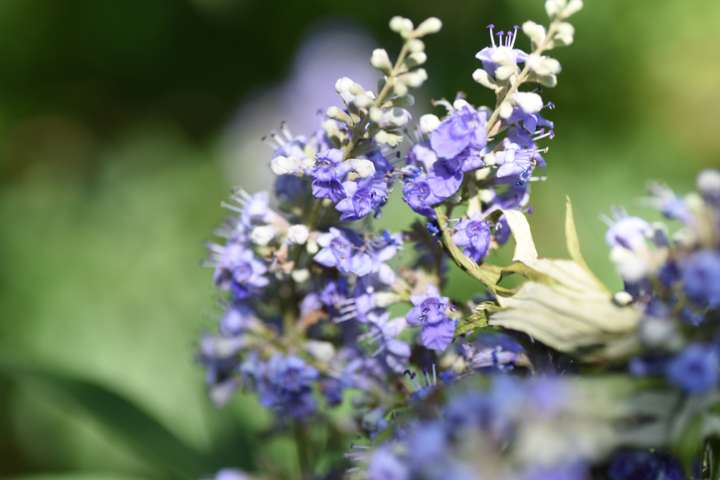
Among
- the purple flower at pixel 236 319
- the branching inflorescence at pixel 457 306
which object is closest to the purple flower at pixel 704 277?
the branching inflorescence at pixel 457 306

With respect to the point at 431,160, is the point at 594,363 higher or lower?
lower

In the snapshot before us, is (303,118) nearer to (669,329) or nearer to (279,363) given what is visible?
(279,363)

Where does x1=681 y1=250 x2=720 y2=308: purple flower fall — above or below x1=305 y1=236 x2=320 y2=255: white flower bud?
below

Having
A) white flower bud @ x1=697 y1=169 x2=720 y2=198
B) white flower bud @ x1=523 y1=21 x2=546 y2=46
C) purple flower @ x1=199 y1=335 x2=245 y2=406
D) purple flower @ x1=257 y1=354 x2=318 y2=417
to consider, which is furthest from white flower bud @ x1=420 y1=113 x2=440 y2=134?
purple flower @ x1=199 y1=335 x2=245 y2=406

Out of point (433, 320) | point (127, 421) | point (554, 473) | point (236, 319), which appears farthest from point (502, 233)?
point (127, 421)

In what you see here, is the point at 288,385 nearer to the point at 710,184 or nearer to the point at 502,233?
the point at 502,233

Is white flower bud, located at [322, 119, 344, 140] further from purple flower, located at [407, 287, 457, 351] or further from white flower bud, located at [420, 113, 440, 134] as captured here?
purple flower, located at [407, 287, 457, 351]

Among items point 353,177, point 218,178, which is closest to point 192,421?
point 218,178
